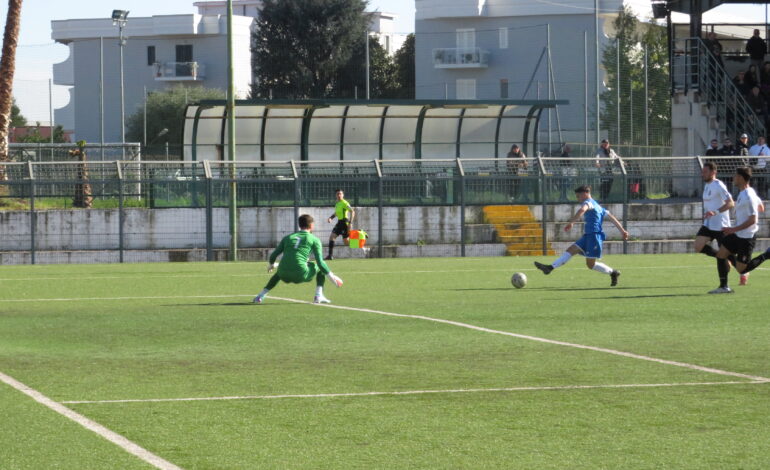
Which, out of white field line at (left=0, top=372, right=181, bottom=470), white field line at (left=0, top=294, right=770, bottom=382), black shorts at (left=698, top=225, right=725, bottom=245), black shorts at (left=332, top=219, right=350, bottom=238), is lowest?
white field line at (left=0, top=294, right=770, bottom=382)

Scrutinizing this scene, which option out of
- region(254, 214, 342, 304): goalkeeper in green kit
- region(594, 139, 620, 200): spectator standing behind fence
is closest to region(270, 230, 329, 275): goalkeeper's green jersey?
region(254, 214, 342, 304): goalkeeper in green kit

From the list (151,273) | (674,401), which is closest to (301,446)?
(674,401)

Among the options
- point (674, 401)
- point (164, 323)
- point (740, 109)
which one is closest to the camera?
point (674, 401)

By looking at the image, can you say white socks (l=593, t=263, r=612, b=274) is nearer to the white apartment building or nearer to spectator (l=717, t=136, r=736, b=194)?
spectator (l=717, t=136, r=736, b=194)

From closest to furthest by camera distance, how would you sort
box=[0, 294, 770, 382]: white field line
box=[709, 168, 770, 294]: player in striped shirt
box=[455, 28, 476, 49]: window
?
box=[0, 294, 770, 382]: white field line < box=[709, 168, 770, 294]: player in striped shirt < box=[455, 28, 476, 49]: window

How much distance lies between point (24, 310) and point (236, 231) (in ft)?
46.3

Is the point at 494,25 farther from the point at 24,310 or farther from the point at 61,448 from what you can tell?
the point at 61,448

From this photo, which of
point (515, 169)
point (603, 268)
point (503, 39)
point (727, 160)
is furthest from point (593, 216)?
point (503, 39)

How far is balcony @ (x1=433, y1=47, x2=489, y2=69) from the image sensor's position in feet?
258

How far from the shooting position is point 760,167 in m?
33.3

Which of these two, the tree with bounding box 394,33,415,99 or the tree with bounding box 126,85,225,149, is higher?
the tree with bounding box 394,33,415,99

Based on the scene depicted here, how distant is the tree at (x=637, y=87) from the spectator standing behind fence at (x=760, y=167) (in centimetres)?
2696

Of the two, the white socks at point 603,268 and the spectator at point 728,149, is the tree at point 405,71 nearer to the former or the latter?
the spectator at point 728,149

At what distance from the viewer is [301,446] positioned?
7.54m
